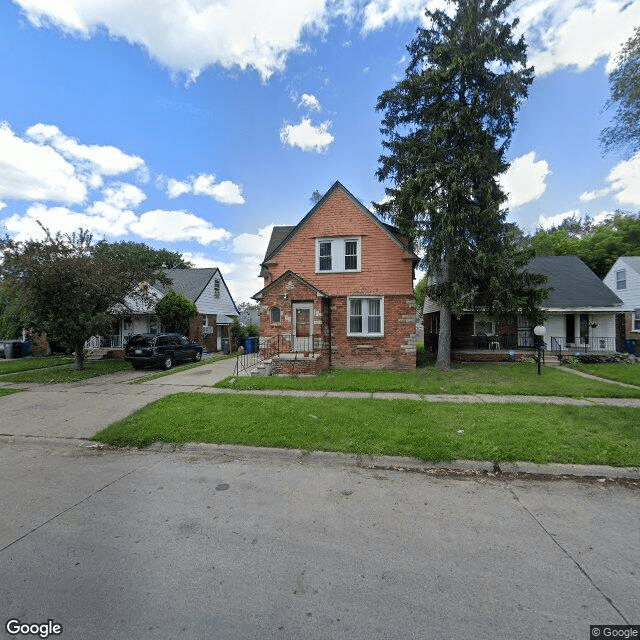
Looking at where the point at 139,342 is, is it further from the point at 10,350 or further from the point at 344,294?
the point at 10,350

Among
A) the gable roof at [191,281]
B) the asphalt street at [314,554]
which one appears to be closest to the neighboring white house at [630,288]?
the asphalt street at [314,554]

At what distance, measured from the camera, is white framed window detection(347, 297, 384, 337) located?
15.2 meters

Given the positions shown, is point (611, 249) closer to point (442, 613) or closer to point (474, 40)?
point (474, 40)

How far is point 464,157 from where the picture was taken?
13.5 metres

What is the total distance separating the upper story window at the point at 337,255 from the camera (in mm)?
15500

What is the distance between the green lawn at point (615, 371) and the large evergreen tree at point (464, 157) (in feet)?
13.0

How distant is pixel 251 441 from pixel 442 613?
162 inches

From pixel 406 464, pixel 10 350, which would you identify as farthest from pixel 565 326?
pixel 10 350

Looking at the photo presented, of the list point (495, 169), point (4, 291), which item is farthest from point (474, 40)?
point (4, 291)

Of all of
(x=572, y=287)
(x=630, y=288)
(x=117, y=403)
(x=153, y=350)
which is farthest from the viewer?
(x=630, y=288)

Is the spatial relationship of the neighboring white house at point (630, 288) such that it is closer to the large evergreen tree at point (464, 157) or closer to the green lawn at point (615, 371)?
the green lawn at point (615, 371)

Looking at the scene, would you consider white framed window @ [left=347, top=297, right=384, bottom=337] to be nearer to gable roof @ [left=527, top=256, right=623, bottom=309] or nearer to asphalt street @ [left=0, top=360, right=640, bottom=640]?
gable roof @ [left=527, top=256, right=623, bottom=309]

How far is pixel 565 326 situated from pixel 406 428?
18.3 m

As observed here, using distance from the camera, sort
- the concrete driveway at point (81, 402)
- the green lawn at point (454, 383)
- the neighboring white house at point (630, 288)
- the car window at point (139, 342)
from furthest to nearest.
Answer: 1. the neighboring white house at point (630, 288)
2. the car window at point (139, 342)
3. the green lawn at point (454, 383)
4. the concrete driveway at point (81, 402)
